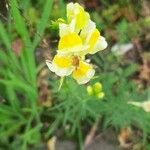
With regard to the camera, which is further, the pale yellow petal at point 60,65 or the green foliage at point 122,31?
the green foliage at point 122,31

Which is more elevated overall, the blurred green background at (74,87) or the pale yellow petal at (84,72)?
the pale yellow petal at (84,72)

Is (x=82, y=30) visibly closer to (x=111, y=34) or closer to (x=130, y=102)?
(x=130, y=102)

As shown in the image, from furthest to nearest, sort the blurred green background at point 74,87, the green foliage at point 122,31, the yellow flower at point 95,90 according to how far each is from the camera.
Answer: the green foliage at point 122,31, the blurred green background at point 74,87, the yellow flower at point 95,90

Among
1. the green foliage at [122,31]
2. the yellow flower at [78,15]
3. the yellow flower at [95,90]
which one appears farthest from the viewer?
the green foliage at [122,31]

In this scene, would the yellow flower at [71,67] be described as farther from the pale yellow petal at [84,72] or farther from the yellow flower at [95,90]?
the yellow flower at [95,90]

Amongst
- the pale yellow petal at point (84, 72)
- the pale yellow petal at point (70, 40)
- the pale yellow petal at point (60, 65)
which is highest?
the pale yellow petal at point (70, 40)

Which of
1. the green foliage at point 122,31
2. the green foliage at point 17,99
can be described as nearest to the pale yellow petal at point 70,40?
the green foliage at point 17,99

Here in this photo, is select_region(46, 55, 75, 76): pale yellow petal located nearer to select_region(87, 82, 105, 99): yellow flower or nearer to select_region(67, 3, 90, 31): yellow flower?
select_region(67, 3, 90, 31): yellow flower

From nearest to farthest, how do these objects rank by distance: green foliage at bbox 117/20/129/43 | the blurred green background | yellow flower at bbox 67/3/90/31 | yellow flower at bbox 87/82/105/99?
1. yellow flower at bbox 67/3/90/31
2. yellow flower at bbox 87/82/105/99
3. the blurred green background
4. green foliage at bbox 117/20/129/43

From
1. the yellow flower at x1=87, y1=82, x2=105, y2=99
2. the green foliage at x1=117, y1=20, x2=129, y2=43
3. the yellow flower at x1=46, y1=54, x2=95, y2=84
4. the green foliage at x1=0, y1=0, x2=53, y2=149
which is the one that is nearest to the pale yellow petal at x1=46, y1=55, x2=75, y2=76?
the yellow flower at x1=46, y1=54, x2=95, y2=84
